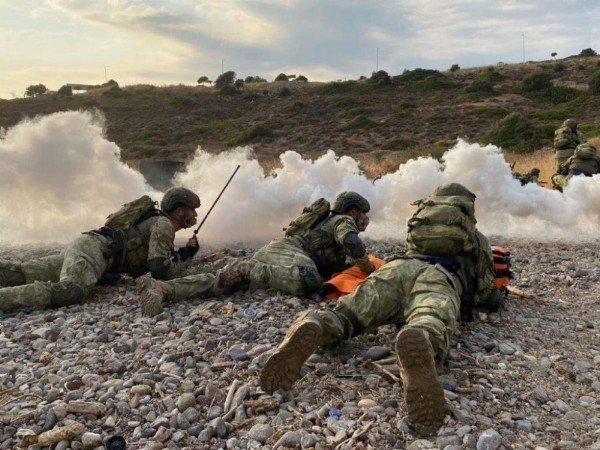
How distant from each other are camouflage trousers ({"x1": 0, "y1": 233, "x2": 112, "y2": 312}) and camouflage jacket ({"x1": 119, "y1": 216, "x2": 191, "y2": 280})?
0.32m

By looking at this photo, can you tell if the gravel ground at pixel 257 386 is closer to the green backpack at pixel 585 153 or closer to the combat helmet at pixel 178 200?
the combat helmet at pixel 178 200

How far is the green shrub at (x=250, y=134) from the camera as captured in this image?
1591 inches

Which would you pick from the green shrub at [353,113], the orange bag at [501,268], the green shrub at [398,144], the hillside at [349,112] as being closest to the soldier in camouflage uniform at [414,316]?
the orange bag at [501,268]

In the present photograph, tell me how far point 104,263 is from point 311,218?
9.07ft

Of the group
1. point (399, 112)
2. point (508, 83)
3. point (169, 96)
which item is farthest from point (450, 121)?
point (169, 96)

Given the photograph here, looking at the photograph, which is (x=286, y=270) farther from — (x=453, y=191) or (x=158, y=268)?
(x=453, y=191)

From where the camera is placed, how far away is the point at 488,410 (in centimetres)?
409

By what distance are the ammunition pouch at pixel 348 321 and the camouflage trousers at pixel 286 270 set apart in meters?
2.31

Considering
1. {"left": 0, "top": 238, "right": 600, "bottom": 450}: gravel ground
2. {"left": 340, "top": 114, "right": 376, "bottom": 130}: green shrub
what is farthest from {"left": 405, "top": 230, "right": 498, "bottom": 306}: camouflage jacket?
{"left": 340, "top": 114, "right": 376, "bottom": 130}: green shrub

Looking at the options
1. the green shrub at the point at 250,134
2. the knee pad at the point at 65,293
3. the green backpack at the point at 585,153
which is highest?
the green shrub at the point at 250,134

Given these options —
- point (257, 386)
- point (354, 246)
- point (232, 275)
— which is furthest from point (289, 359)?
point (232, 275)

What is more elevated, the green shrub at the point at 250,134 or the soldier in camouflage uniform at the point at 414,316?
the green shrub at the point at 250,134

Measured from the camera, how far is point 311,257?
8.21 m

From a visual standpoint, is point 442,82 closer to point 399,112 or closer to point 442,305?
point 399,112
